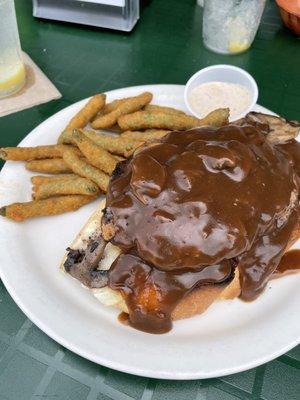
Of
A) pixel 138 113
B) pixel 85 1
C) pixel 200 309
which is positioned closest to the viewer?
pixel 200 309

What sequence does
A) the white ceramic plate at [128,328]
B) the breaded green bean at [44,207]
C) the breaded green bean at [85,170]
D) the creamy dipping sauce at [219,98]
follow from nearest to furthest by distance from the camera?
the white ceramic plate at [128,328] < the breaded green bean at [44,207] < the breaded green bean at [85,170] < the creamy dipping sauce at [219,98]

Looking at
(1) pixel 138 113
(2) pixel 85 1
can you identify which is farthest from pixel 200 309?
(2) pixel 85 1

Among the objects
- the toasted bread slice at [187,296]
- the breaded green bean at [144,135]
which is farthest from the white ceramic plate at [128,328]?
the breaded green bean at [144,135]

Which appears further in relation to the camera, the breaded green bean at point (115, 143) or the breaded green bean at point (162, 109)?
the breaded green bean at point (162, 109)

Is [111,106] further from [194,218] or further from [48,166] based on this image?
[194,218]

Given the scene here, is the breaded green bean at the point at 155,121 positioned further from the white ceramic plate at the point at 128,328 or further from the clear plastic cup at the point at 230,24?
the clear plastic cup at the point at 230,24

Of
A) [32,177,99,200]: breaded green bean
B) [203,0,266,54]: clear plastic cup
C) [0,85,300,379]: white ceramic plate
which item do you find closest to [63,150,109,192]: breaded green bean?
[32,177,99,200]: breaded green bean

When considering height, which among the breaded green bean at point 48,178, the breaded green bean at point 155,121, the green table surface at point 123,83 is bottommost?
the green table surface at point 123,83

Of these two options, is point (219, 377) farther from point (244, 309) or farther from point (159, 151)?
point (159, 151)
